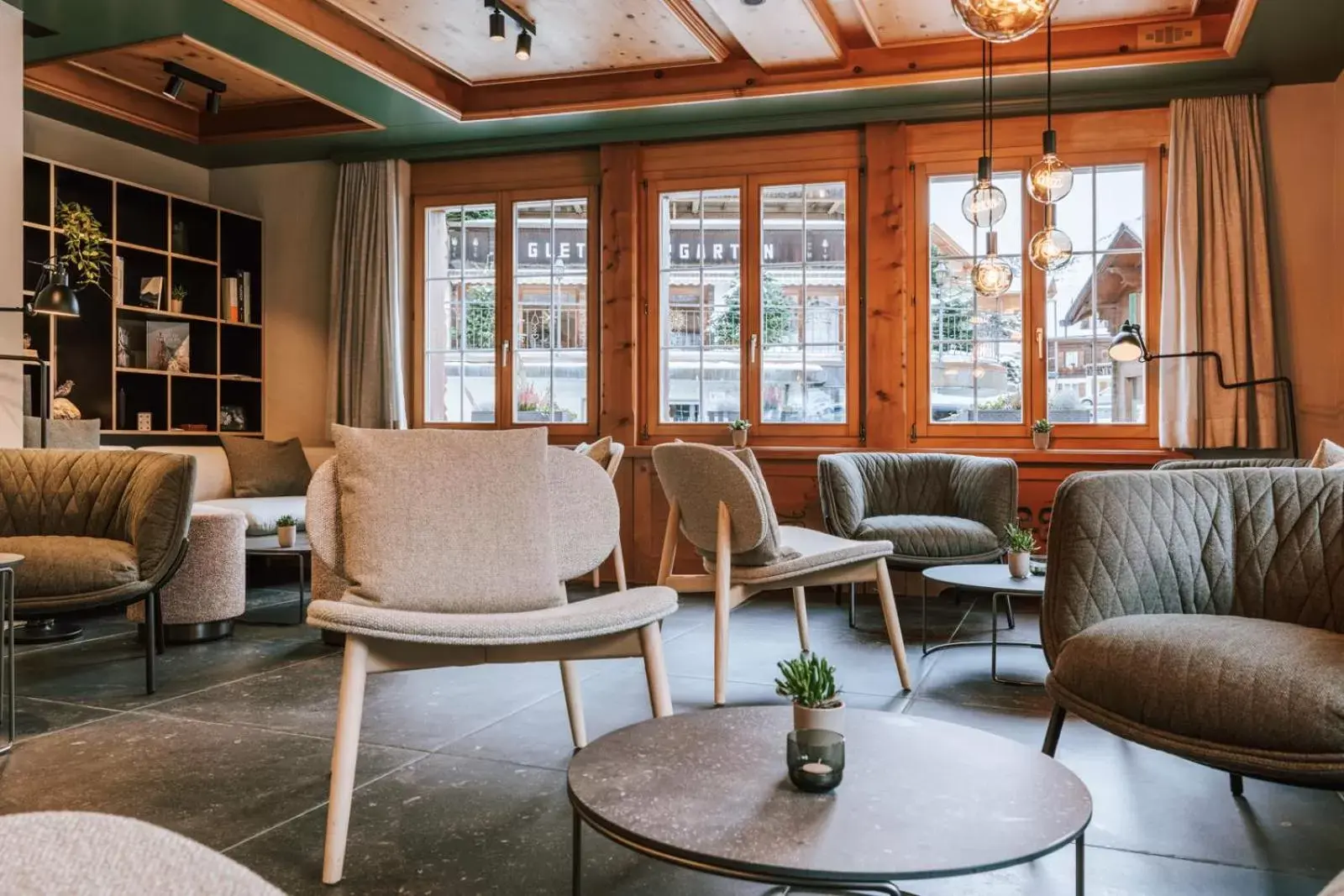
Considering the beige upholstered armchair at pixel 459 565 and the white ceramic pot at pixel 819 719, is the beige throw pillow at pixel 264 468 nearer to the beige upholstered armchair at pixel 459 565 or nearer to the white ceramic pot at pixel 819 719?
the beige upholstered armchair at pixel 459 565

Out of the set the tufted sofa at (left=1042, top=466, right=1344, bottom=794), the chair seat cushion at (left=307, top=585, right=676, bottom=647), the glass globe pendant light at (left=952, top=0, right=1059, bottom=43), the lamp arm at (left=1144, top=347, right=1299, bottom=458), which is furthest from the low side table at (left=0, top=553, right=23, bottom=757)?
the lamp arm at (left=1144, top=347, right=1299, bottom=458)

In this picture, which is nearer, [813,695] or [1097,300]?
[813,695]

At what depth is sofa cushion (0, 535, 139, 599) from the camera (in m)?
3.35

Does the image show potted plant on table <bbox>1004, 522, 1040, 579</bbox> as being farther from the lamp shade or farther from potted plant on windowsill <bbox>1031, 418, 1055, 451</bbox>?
potted plant on windowsill <bbox>1031, 418, 1055, 451</bbox>

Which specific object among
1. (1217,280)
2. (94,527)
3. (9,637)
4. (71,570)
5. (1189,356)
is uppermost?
Answer: (1217,280)

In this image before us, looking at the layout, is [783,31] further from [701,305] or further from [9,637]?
[9,637]

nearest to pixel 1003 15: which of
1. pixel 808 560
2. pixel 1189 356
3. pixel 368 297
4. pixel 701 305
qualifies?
pixel 808 560

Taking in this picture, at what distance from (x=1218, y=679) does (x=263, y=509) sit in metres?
4.82

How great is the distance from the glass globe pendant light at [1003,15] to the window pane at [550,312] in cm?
427

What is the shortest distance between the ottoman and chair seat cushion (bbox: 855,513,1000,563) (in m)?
2.87

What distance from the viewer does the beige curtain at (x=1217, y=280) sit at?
16.5ft

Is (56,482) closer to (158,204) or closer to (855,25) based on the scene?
(158,204)

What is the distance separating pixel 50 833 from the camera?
0.48 m

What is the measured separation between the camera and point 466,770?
2559mm
